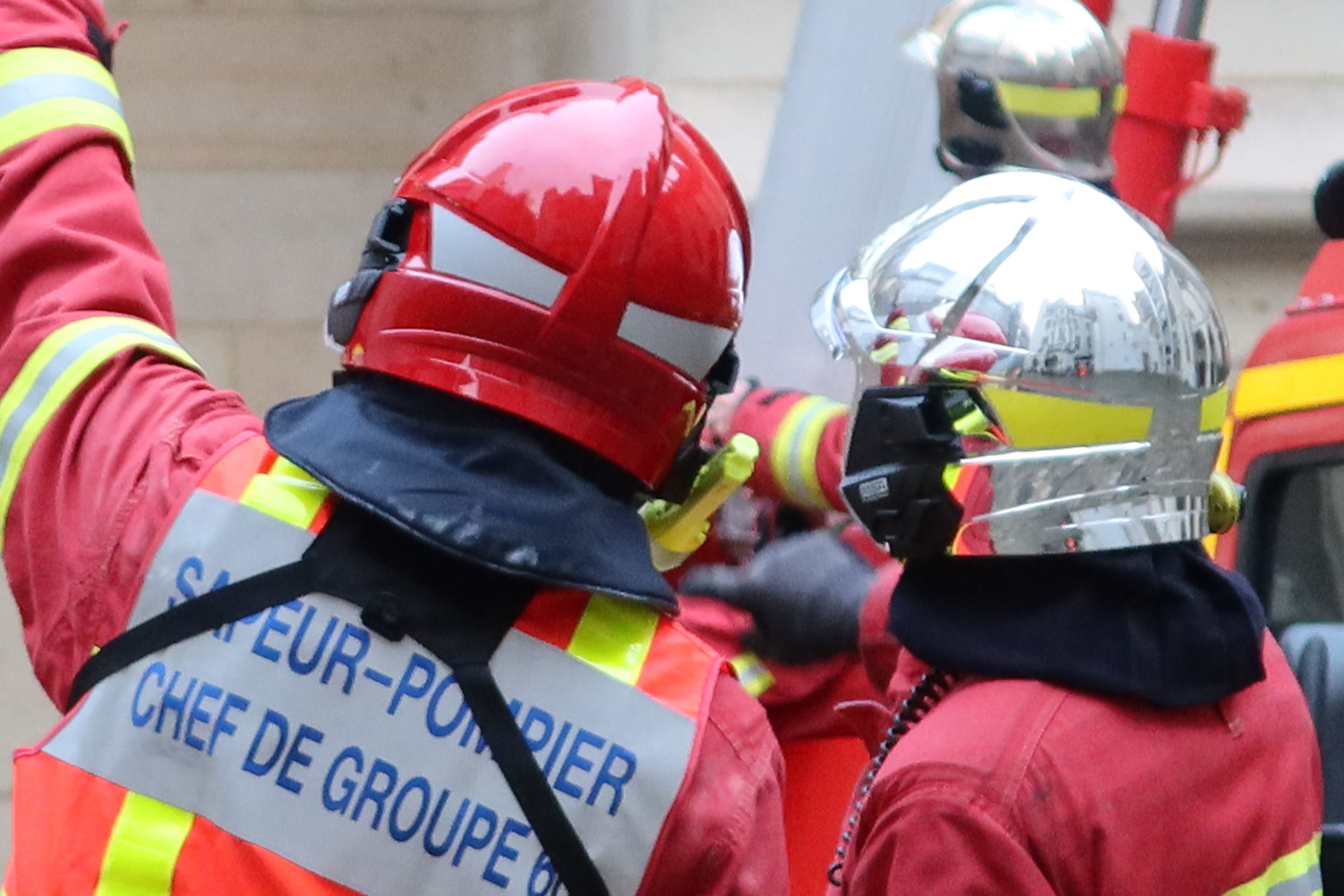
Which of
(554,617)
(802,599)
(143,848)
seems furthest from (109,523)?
(802,599)

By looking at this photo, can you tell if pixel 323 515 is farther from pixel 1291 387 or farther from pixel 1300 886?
pixel 1291 387

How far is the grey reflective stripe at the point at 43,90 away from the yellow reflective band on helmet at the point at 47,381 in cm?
26

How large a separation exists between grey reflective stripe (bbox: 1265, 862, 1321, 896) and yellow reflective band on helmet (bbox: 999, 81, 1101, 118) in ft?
6.48

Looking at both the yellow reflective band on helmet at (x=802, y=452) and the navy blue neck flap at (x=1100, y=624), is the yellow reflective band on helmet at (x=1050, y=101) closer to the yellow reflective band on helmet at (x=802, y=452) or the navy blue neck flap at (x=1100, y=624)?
the yellow reflective band on helmet at (x=802, y=452)

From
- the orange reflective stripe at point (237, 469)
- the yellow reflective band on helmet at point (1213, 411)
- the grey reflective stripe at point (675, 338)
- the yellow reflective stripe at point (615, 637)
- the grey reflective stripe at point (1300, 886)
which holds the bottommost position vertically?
the grey reflective stripe at point (1300, 886)

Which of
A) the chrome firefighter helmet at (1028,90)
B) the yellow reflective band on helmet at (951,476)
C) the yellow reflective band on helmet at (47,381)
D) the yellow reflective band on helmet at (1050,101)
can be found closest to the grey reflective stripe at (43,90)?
the yellow reflective band on helmet at (47,381)

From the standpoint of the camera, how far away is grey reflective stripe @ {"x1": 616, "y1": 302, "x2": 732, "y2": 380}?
1.50m

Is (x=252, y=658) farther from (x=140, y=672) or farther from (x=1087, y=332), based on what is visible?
(x=1087, y=332)

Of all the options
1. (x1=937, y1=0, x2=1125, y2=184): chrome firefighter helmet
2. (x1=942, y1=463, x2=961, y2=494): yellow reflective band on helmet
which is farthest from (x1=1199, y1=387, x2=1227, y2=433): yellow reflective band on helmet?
(x1=937, y1=0, x2=1125, y2=184): chrome firefighter helmet

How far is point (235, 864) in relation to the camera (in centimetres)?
135

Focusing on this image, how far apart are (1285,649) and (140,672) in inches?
62.5

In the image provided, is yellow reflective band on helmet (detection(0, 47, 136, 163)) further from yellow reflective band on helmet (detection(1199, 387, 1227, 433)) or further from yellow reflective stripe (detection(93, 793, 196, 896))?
yellow reflective band on helmet (detection(1199, 387, 1227, 433))

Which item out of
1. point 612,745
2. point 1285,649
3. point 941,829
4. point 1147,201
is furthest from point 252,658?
point 1147,201

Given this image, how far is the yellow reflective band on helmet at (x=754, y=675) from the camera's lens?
2.31 metres
